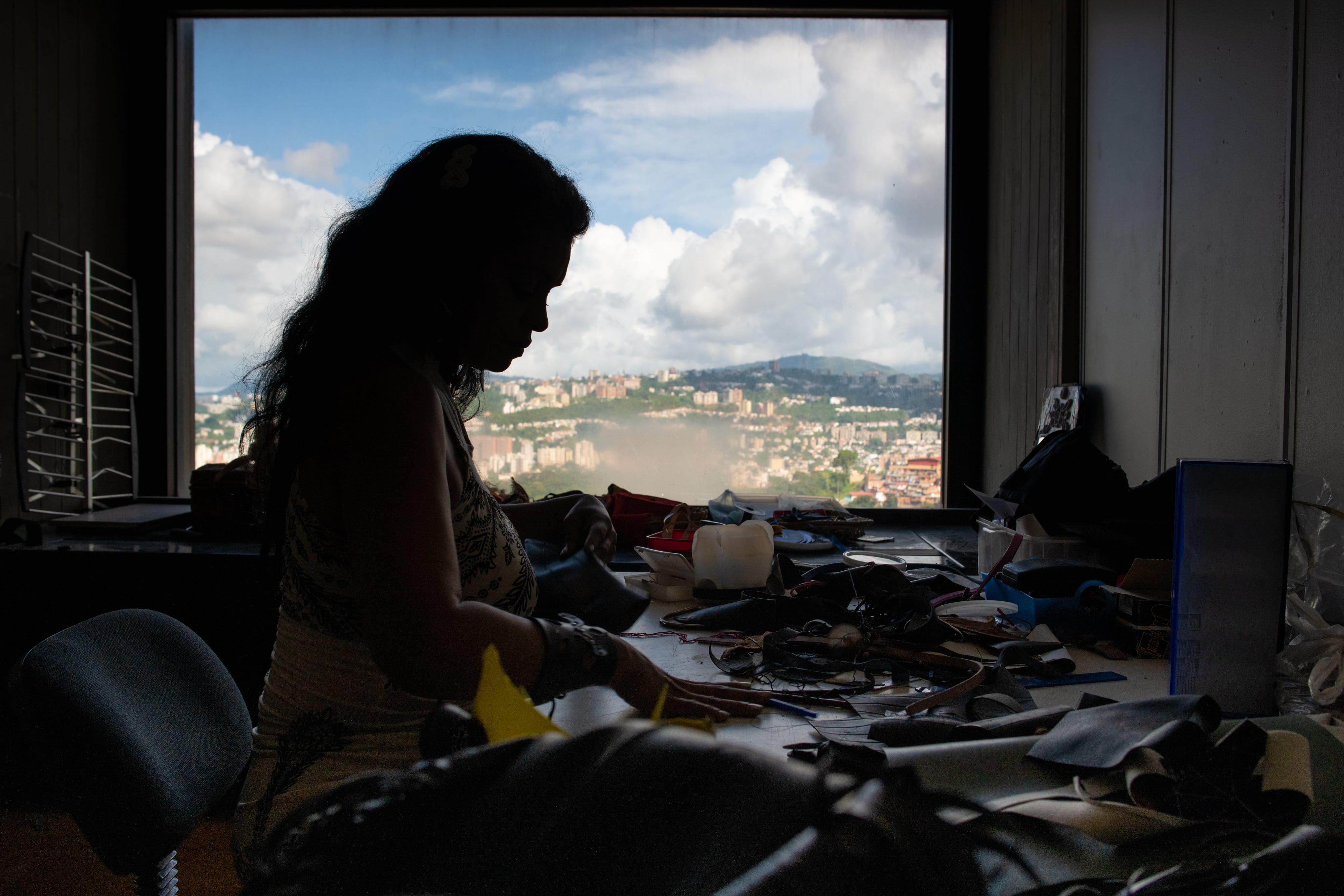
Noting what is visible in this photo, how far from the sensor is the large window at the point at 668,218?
3.61 metres

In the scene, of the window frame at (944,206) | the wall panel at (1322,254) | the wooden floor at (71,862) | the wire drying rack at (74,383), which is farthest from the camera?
the window frame at (944,206)

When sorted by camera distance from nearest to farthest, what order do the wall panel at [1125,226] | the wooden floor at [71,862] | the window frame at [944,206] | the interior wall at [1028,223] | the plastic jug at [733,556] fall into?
the plastic jug at [733,556]
the wooden floor at [71,862]
the wall panel at [1125,226]
the interior wall at [1028,223]
the window frame at [944,206]

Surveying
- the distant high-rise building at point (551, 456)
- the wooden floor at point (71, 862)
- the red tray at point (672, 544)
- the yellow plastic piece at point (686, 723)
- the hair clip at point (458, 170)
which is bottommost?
the wooden floor at point (71, 862)

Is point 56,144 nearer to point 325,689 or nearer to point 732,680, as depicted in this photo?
point 325,689

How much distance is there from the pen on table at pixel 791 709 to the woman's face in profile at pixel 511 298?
1.85 feet

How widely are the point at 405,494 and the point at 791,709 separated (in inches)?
20.6

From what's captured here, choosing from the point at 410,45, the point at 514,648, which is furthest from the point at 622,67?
the point at 514,648

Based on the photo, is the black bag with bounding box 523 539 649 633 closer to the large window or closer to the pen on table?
the pen on table

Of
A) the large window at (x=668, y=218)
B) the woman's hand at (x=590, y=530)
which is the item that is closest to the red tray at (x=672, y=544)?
the woman's hand at (x=590, y=530)

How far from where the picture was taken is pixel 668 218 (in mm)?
3674

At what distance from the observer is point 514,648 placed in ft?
2.43

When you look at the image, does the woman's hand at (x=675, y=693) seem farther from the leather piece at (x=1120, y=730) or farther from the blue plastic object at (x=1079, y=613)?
the blue plastic object at (x=1079, y=613)

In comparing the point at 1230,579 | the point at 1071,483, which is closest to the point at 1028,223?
the point at 1071,483

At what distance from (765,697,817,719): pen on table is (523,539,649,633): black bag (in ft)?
0.86
